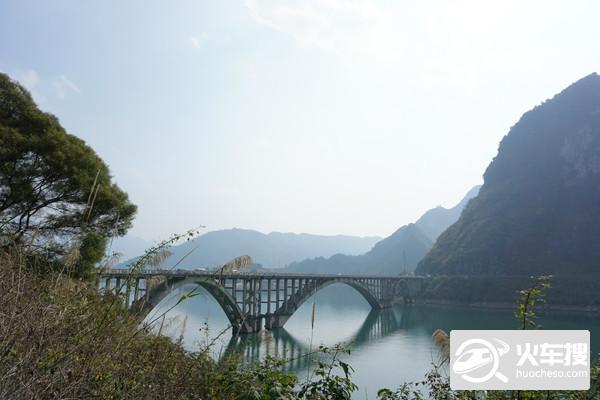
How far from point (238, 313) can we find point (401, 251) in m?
133

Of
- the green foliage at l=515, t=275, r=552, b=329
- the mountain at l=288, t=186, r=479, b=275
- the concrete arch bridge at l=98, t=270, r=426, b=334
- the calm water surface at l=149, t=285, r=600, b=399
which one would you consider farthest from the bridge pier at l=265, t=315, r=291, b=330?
the mountain at l=288, t=186, r=479, b=275

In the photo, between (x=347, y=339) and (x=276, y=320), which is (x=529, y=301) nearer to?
(x=347, y=339)

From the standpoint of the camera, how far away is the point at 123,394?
3264 millimetres

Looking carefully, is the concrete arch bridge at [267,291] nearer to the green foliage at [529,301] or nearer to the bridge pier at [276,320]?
the bridge pier at [276,320]

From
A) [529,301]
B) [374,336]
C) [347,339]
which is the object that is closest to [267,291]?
[347,339]

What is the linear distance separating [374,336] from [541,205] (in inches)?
2659

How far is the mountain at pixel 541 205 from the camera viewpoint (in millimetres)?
80750

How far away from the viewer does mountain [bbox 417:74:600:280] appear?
8075 centimetres

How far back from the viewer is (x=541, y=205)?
90812 millimetres

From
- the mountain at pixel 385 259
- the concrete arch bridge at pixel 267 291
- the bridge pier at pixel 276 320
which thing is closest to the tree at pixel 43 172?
the concrete arch bridge at pixel 267 291

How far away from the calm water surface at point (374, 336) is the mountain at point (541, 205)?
65.8 feet

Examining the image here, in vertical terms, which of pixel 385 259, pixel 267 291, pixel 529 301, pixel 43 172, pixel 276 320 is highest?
pixel 43 172

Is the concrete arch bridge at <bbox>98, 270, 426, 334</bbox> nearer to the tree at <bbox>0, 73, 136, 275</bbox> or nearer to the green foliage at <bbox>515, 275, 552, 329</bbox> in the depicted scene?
the tree at <bbox>0, 73, 136, 275</bbox>

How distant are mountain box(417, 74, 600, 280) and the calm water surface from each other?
20055 millimetres
